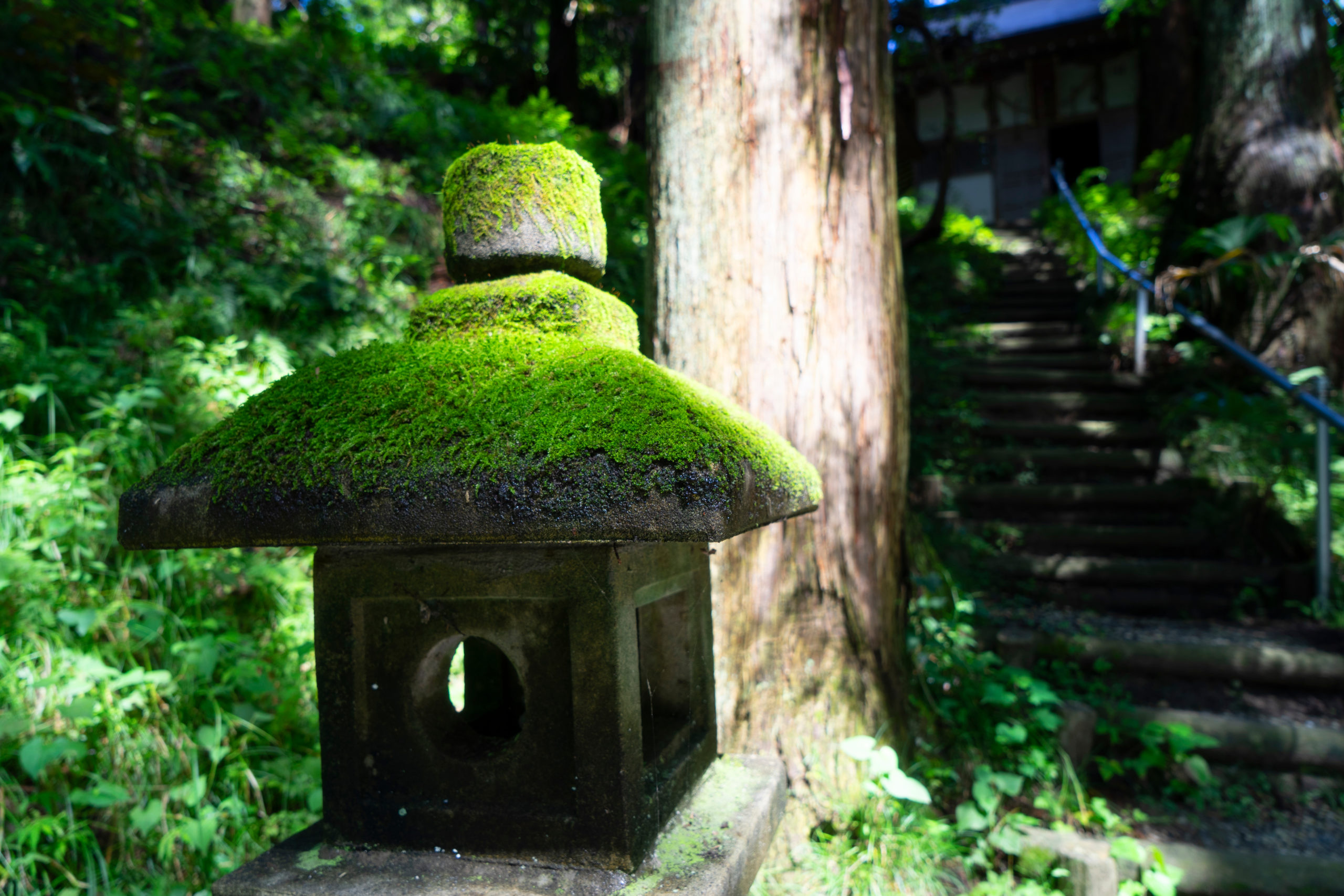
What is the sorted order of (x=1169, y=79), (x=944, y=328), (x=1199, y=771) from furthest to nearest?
(x=1169, y=79), (x=944, y=328), (x=1199, y=771)

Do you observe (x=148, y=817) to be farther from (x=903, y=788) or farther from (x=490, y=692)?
(x=903, y=788)

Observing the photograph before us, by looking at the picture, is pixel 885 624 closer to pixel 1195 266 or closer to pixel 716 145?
pixel 716 145

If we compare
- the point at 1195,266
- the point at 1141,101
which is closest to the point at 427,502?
the point at 1195,266

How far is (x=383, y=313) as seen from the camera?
4.69m

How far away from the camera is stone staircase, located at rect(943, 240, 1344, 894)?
117 inches

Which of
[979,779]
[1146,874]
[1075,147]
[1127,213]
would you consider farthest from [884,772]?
[1075,147]

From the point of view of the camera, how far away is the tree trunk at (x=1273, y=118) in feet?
18.0

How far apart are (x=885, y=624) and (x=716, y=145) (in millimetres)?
→ 1700

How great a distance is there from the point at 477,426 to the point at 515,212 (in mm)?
533

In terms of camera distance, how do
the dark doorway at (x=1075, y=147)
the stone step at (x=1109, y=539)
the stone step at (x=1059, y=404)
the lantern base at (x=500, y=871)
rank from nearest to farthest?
the lantern base at (x=500, y=871), the stone step at (x=1109, y=539), the stone step at (x=1059, y=404), the dark doorway at (x=1075, y=147)

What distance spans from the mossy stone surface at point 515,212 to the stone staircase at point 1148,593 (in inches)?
114

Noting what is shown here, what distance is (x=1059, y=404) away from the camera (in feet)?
19.4

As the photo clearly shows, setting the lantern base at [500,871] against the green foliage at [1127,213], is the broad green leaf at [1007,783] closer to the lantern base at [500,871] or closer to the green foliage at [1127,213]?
the lantern base at [500,871]

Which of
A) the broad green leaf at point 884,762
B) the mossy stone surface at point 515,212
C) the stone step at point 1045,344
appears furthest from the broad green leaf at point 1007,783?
the stone step at point 1045,344
